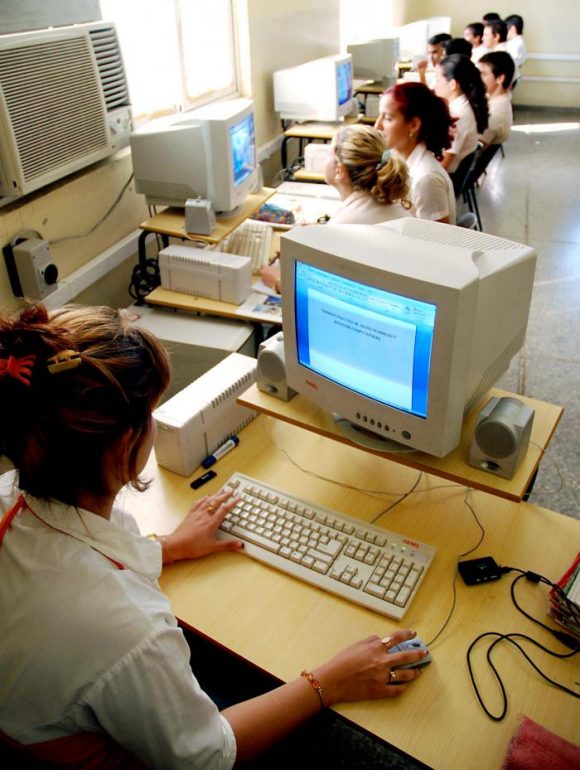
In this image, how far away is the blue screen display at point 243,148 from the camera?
8.68 feet

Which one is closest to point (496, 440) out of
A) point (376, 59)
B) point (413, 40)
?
point (376, 59)

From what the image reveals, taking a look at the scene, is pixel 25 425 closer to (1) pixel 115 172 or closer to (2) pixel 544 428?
(2) pixel 544 428

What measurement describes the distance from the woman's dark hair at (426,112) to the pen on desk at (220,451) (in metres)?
2.13

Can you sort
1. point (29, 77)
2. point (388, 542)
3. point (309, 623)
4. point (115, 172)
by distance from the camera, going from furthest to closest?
1. point (115, 172)
2. point (29, 77)
3. point (388, 542)
4. point (309, 623)

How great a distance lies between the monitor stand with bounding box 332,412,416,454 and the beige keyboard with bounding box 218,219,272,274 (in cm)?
144

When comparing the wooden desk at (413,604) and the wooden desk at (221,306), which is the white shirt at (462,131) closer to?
the wooden desk at (221,306)

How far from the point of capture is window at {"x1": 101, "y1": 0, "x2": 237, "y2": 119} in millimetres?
2984

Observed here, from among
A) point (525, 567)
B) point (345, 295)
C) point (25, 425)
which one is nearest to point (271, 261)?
point (345, 295)

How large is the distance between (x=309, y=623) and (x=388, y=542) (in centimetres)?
24

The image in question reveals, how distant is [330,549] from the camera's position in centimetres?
128

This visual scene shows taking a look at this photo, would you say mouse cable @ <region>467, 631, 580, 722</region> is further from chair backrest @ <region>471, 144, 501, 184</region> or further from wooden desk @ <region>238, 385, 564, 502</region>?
chair backrest @ <region>471, 144, 501, 184</region>

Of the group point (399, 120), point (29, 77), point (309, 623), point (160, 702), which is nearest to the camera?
point (160, 702)

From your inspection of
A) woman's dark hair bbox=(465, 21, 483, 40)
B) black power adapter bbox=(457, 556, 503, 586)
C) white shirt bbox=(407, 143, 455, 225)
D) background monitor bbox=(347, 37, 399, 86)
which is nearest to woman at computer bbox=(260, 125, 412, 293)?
white shirt bbox=(407, 143, 455, 225)

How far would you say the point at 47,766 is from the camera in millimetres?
855
